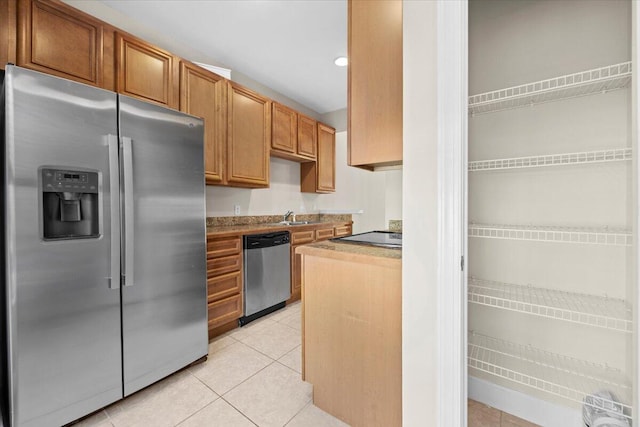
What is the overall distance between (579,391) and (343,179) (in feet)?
13.0

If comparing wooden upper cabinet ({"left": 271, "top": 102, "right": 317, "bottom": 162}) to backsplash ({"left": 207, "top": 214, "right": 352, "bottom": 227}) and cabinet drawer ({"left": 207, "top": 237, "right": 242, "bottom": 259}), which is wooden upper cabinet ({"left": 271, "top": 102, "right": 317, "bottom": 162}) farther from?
cabinet drawer ({"left": 207, "top": 237, "right": 242, "bottom": 259})

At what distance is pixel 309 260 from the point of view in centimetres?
150

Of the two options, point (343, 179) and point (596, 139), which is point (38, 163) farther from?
point (343, 179)

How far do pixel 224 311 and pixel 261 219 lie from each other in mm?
1372

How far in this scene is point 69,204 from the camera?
1.39 meters

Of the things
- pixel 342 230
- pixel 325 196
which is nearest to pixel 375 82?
pixel 342 230

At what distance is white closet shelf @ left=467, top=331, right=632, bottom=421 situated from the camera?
1187 millimetres

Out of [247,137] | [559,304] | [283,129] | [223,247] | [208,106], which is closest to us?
[559,304]

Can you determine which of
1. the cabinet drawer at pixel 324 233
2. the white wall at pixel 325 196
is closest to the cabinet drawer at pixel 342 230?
the cabinet drawer at pixel 324 233

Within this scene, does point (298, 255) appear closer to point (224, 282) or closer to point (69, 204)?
point (224, 282)

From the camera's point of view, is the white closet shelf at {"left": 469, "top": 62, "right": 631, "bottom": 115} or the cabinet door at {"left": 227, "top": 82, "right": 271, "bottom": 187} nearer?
the white closet shelf at {"left": 469, "top": 62, "right": 631, "bottom": 115}

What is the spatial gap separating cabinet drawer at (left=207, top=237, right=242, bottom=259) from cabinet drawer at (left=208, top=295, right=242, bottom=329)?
16.7 inches

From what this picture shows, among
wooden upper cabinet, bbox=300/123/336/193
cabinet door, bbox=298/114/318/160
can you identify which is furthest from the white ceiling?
wooden upper cabinet, bbox=300/123/336/193

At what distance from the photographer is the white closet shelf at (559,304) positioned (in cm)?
109
